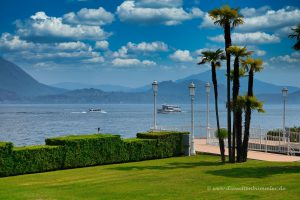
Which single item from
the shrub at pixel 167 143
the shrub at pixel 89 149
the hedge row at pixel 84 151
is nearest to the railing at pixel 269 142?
the shrub at pixel 167 143

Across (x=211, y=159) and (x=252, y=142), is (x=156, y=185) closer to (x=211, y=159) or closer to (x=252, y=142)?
(x=211, y=159)

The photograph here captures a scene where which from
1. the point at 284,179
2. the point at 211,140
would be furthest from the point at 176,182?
the point at 211,140

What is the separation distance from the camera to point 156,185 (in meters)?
16.0

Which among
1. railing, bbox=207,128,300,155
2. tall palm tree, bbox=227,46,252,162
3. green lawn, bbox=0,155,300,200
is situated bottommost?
green lawn, bbox=0,155,300,200

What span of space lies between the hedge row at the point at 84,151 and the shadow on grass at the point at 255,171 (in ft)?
26.8

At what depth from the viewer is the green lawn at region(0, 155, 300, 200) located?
45.9ft

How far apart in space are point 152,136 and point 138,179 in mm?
10530

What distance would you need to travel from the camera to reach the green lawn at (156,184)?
14.0 m

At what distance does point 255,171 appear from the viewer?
18453 millimetres

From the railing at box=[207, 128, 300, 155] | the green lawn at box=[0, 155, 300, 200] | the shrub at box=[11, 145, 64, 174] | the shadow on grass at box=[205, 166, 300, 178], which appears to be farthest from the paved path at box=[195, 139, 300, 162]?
the shrub at box=[11, 145, 64, 174]

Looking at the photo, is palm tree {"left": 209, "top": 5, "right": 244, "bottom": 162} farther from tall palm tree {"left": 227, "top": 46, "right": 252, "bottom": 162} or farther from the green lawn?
the green lawn

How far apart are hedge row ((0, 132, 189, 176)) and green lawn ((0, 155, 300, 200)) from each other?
929 millimetres

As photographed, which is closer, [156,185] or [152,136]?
[156,185]

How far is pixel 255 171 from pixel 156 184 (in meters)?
4.46
